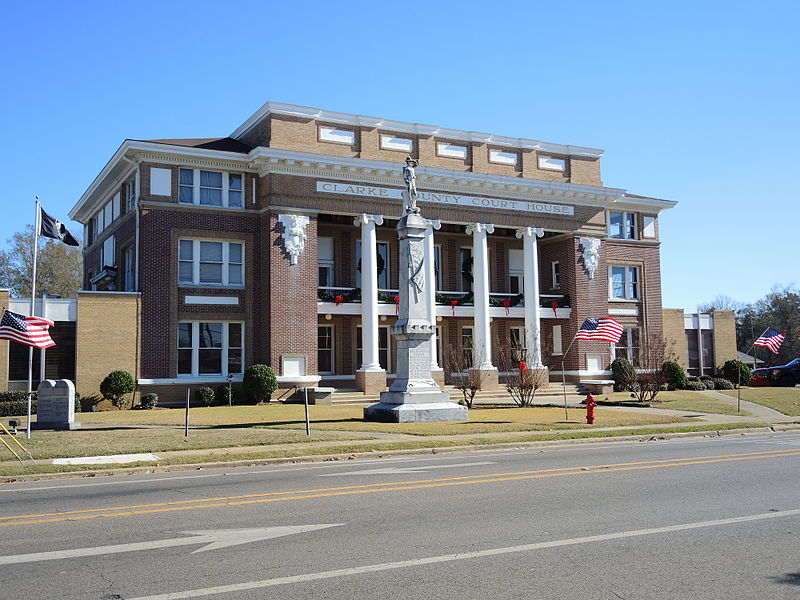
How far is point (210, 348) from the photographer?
3238cm

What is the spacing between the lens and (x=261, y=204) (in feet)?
108

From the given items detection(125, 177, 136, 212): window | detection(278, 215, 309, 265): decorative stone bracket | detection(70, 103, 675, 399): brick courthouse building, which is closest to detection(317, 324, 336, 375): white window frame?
detection(70, 103, 675, 399): brick courthouse building

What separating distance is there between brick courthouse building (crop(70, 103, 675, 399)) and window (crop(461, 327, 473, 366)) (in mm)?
122

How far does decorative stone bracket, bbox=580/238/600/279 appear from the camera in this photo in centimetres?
3938

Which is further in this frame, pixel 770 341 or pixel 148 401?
pixel 770 341

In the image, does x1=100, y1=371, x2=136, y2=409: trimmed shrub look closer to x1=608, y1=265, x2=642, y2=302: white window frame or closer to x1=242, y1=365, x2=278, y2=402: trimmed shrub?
x1=242, y1=365, x2=278, y2=402: trimmed shrub

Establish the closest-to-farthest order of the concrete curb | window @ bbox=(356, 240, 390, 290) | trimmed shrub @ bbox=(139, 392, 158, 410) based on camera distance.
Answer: the concrete curb → trimmed shrub @ bbox=(139, 392, 158, 410) → window @ bbox=(356, 240, 390, 290)

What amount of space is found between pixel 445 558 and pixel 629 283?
125 ft

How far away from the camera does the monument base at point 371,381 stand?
32.8 meters

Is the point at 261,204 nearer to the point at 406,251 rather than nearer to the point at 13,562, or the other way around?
the point at 406,251

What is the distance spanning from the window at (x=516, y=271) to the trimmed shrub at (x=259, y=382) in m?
16.1

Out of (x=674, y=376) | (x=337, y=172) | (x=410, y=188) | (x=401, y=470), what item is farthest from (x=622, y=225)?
(x=401, y=470)

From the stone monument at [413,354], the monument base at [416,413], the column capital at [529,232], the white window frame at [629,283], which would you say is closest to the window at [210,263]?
the stone monument at [413,354]

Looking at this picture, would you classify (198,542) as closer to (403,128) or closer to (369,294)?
(369,294)
